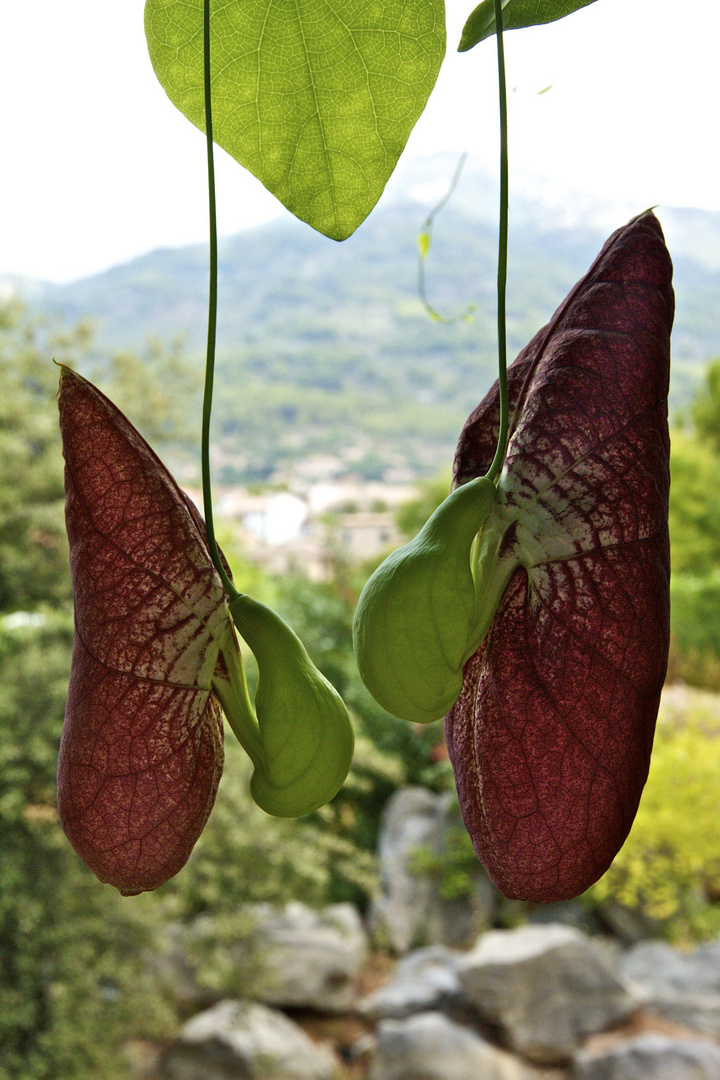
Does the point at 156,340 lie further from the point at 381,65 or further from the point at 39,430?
the point at 381,65

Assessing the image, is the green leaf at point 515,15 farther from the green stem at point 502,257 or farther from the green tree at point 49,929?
the green tree at point 49,929

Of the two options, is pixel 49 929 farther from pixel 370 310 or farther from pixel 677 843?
pixel 370 310

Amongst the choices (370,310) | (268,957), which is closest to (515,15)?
(268,957)

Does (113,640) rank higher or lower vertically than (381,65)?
lower

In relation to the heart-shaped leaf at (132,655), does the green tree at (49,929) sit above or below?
below

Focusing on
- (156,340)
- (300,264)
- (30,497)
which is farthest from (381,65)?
(300,264)

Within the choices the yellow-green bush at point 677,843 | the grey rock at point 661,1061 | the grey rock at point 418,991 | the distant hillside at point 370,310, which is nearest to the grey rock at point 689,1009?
the yellow-green bush at point 677,843
